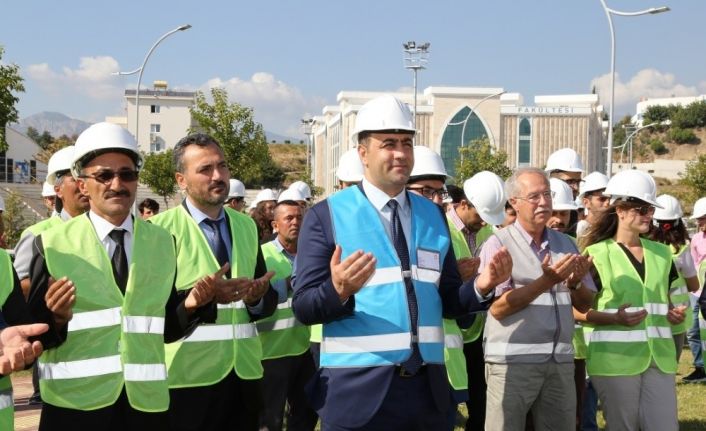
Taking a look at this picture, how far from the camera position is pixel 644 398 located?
5930 millimetres

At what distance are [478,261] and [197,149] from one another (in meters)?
1.86

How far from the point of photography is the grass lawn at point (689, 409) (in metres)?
8.87

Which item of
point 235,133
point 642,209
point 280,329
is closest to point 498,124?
point 235,133

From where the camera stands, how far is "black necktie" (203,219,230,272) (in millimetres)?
5387

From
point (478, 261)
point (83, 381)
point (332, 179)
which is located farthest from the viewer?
point (332, 179)

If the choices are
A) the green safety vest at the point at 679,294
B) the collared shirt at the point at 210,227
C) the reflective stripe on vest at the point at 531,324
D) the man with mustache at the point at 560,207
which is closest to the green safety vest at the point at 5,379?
the collared shirt at the point at 210,227

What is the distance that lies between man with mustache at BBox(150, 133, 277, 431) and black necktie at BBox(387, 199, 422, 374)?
104 cm

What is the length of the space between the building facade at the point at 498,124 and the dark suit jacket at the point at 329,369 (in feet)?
288

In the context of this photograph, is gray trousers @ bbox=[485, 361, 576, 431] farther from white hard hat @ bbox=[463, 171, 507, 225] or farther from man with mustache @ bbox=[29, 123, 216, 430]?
man with mustache @ bbox=[29, 123, 216, 430]

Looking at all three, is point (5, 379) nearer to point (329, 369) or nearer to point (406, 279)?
point (329, 369)

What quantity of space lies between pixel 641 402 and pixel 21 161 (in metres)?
88.1

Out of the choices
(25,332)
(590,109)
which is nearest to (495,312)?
(25,332)

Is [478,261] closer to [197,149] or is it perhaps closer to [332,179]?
[197,149]

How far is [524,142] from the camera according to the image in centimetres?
10612
